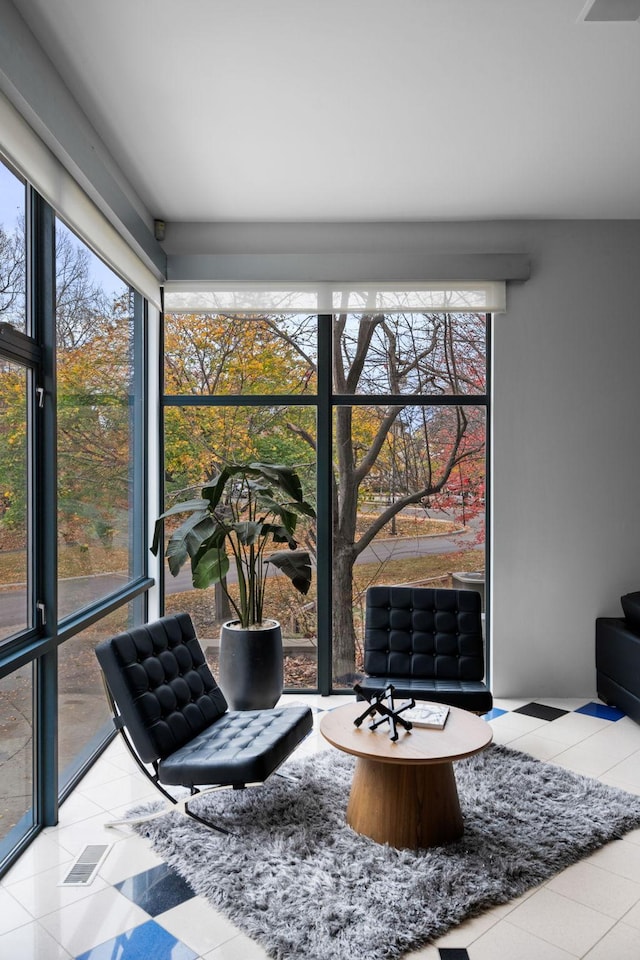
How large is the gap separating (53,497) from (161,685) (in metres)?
0.98

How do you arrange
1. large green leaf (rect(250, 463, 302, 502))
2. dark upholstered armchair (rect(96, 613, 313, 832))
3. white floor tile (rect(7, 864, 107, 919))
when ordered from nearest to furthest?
white floor tile (rect(7, 864, 107, 919)) → dark upholstered armchair (rect(96, 613, 313, 832)) → large green leaf (rect(250, 463, 302, 502))

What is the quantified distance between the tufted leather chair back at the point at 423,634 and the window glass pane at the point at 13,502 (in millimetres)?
2022

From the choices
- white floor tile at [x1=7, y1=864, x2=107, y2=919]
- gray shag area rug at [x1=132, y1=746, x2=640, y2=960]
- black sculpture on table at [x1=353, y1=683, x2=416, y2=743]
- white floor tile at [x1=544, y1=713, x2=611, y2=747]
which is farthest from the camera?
white floor tile at [x1=544, y1=713, x2=611, y2=747]

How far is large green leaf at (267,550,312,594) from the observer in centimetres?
399

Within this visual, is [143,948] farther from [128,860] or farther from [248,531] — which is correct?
[248,531]

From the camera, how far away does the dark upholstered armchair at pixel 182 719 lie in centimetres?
284

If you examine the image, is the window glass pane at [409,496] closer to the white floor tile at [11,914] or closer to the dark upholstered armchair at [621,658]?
the dark upholstered armchair at [621,658]

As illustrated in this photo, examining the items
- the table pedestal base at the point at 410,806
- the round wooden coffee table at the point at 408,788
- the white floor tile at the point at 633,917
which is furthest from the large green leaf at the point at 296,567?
the white floor tile at the point at 633,917

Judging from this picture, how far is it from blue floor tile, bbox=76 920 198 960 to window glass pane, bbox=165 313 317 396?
328 cm

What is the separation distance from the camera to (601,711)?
4406 millimetres

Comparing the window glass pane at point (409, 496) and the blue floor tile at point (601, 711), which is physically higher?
the window glass pane at point (409, 496)

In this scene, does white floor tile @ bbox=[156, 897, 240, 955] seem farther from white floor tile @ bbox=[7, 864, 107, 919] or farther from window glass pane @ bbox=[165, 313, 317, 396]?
window glass pane @ bbox=[165, 313, 317, 396]

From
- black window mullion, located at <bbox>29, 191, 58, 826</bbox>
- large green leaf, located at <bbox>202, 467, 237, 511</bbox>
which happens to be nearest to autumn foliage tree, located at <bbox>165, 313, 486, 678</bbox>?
large green leaf, located at <bbox>202, 467, 237, 511</bbox>

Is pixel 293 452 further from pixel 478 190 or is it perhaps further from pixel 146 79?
pixel 146 79
